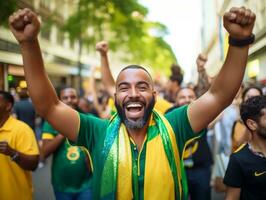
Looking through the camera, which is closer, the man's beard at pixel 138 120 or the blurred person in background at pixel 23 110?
the man's beard at pixel 138 120

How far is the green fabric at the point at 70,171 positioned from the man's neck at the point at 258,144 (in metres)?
1.69

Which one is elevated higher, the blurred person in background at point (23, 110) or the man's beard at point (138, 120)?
the man's beard at point (138, 120)

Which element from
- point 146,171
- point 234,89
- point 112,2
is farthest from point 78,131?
point 112,2

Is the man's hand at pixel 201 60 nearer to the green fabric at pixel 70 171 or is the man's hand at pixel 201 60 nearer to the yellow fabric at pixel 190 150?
the yellow fabric at pixel 190 150

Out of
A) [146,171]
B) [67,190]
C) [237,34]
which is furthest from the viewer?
[67,190]

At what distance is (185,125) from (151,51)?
30.2m

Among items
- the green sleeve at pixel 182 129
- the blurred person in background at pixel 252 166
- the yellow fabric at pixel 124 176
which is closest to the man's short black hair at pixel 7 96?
the yellow fabric at pixel 124 176

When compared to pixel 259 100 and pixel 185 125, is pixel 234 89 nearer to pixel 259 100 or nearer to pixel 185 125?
pixel 185 125

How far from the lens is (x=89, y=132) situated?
213 centimetres

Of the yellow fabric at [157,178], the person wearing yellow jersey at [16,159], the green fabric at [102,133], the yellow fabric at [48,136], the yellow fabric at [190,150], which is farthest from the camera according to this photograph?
the yellow fabric at [190,150]

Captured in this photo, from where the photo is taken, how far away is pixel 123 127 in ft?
7.10

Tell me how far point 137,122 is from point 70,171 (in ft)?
5.56

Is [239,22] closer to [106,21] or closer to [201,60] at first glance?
[201,60]

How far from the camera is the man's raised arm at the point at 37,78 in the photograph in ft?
5.89
